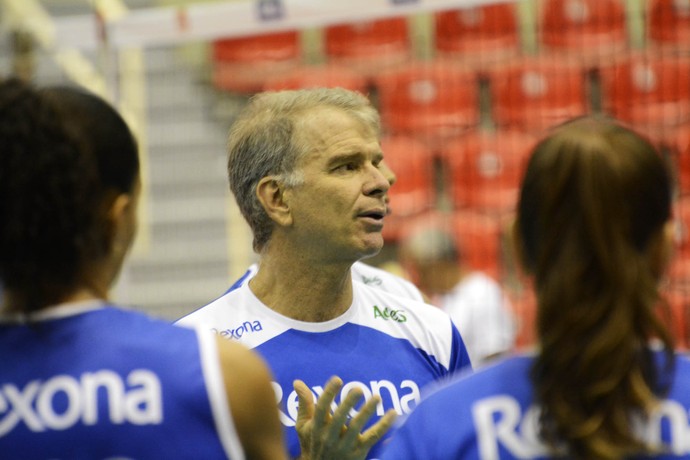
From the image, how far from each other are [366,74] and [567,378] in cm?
795

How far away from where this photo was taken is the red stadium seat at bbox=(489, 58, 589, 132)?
8.57 metres

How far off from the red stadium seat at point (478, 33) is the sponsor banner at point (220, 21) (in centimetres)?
330

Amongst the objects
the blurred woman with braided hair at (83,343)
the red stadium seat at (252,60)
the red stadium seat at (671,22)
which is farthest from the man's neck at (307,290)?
the red stadium seat at (252,60)

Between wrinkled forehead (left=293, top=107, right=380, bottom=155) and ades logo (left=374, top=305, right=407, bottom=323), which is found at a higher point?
wrinkled forehead (left=293, top=107, right=380, bottom=155)

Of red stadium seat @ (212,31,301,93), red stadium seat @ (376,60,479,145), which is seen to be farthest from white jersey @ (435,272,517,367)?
red stadium seat @ (212,31,301,93)

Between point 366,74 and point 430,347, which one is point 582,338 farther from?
point 366,74

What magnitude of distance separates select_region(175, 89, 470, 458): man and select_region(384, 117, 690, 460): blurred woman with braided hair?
1.12 metres

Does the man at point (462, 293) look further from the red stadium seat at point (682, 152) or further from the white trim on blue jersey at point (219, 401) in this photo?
the white trim on blue jersey at point (219, 401)

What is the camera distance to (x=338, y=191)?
3.00 meters

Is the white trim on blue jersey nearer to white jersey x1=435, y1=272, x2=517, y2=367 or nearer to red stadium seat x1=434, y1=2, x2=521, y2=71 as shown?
white jersey x1=435, y1=272, x2=517, y2=367

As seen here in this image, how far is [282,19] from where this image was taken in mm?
6051

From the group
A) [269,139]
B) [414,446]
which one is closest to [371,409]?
[414,446]

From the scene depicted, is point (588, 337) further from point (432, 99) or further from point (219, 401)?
point (432, 99)

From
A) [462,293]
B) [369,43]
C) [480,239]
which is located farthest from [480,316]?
[369,43]
